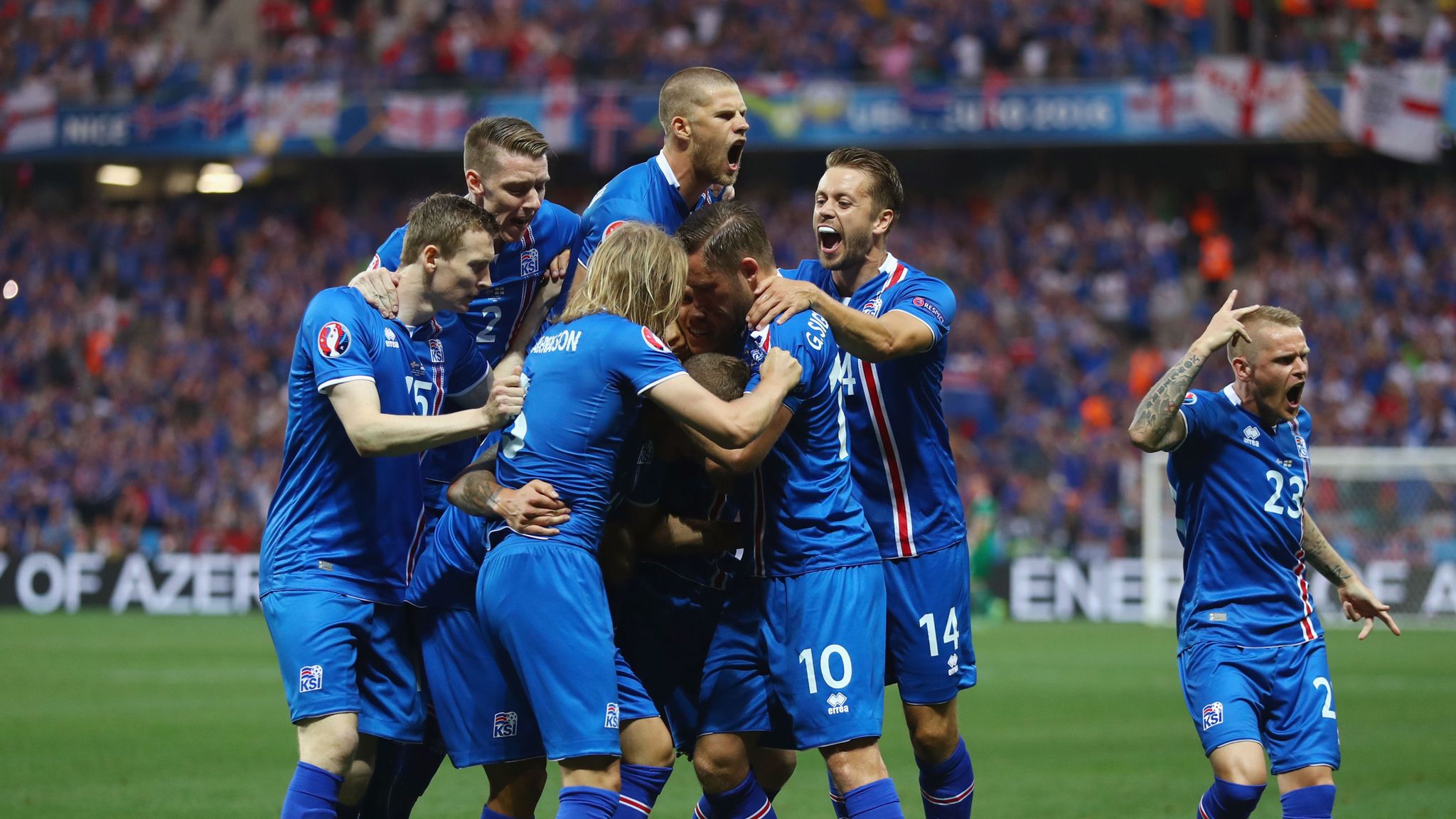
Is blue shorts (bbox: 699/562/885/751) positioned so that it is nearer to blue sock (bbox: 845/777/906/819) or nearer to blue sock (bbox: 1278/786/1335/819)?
blue sock (bbox: 845/777/906/819)

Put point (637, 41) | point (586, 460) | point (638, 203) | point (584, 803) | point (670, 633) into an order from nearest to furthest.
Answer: point (584, 803) → point (586, 460) → point (670, 633) → point (638, 203) → point (637, 41)

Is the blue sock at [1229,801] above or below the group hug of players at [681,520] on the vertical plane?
below

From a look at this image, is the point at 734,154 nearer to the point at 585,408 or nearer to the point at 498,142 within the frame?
the point at 498,142

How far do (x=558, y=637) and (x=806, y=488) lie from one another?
3.84ft

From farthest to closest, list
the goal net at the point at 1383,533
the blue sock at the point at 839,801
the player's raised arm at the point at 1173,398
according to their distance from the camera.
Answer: the goal net at the point at 1383,533, the player's raised arm at the point at 1173,398, the blue sock at the point at 839,801

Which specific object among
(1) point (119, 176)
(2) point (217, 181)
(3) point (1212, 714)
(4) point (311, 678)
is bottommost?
(3) point (1212, 714)

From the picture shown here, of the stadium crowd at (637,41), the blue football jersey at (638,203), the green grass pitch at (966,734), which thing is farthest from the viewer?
the stadium crowd at (637,41)

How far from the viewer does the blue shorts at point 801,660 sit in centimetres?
595

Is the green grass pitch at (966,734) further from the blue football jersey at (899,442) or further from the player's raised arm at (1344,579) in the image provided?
the blue football jersey at (899,442)

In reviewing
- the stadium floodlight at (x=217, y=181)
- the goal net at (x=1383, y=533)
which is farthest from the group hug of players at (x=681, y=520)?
the stadium floodlight at (x=217, y=181)

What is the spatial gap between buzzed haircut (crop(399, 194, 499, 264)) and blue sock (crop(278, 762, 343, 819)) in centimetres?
189

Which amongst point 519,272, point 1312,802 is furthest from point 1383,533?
point 519,272

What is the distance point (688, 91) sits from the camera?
7.27 metres

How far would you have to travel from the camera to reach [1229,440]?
275 inches
